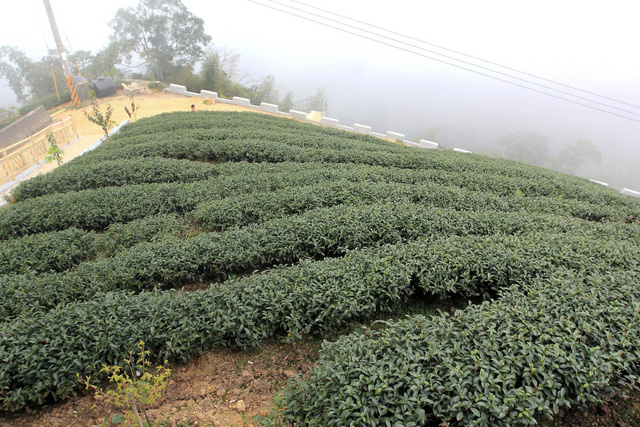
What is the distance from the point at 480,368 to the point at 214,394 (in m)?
2.53

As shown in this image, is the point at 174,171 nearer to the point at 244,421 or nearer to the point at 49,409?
the point at 49,409

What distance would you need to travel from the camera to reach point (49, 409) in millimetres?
3191

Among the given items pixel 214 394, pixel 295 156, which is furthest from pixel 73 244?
pixel 295 156

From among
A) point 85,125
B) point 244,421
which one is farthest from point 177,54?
point 244,421

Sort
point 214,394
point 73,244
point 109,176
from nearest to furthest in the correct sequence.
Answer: point 214,394 → point 73,244 → point 109,176

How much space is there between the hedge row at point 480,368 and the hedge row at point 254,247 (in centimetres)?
212

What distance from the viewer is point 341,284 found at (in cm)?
416

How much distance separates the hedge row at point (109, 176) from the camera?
8.23m

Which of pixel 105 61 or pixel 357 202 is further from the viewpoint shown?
pixel 105 61

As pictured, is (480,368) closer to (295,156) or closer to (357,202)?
(357,202)

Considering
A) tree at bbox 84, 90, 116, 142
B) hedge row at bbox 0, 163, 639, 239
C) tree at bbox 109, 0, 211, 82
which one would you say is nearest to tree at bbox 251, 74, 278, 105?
tree at bbox 109, 0, 211, 82

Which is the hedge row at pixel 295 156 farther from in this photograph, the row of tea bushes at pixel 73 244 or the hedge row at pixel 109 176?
the row of tea bushes at pixel 73 244

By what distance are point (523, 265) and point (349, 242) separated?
97.7 inches

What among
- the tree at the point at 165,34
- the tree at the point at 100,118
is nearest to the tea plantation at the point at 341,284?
the tree at the point at 100,118
